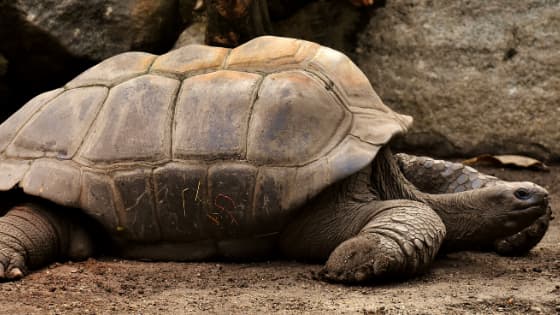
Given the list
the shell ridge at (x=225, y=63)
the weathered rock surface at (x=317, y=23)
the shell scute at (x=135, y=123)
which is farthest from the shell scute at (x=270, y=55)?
the weathered rock surface at (x=317, y=23)

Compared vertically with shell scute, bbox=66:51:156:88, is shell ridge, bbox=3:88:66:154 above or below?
below

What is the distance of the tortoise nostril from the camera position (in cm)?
434

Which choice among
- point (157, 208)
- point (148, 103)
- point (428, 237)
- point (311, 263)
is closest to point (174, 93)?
point (148, 103)

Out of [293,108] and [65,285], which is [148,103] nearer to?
[293,108]

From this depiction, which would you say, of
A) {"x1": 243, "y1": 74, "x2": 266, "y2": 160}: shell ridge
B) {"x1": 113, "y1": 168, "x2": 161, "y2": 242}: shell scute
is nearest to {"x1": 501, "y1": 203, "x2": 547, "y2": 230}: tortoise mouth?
{"x1": 243, "y1": 74, "x2": 266, "y2": 160}: shell ridge

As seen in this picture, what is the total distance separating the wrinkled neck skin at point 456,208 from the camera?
4480 millimetres

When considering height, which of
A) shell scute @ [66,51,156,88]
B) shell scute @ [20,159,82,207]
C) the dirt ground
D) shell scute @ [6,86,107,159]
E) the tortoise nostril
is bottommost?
the dirt ground

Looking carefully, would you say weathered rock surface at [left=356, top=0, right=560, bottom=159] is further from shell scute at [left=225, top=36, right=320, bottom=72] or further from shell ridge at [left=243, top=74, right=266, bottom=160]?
shell ridge at [left=243, top=74, right=266, bottom=160]

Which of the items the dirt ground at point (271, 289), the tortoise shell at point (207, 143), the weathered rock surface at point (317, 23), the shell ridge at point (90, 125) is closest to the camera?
the dirt ground at point (271, 289)

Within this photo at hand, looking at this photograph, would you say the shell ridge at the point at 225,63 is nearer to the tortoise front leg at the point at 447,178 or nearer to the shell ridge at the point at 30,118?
the shell ridge at the point at 30,118

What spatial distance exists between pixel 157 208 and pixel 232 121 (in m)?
0.57

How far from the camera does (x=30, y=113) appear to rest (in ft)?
16.1

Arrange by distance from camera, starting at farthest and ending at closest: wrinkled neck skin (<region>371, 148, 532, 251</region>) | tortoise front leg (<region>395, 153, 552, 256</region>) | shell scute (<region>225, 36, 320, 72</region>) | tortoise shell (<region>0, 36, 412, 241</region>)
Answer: tortoise front leg (<region>395, 153, 552, 256</region>)
shell scute (<region>225, 36, 320, 72</region>)
wrinkled neck skin (<region>371, 148, 532, 251</region>)
tortoise shell (<region>0, 36, 412, 241</region>)

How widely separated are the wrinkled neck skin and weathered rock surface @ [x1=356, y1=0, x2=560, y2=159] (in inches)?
90.2
